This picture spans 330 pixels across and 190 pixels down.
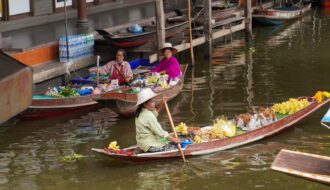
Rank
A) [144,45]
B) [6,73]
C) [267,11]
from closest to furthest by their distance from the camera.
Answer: [6,73], [144,45], [267,11]

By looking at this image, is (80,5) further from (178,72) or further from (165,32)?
(178,72)

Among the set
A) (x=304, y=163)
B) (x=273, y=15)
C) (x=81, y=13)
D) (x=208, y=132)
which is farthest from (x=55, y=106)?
(x=273, y=15)

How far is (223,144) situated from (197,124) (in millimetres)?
2650

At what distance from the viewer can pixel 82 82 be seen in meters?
15.1

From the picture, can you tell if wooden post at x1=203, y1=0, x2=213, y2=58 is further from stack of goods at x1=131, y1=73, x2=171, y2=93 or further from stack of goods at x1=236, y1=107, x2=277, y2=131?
stack of goods at x1=236, y1=107, x2=277, y2=131

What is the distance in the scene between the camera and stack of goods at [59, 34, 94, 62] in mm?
15828

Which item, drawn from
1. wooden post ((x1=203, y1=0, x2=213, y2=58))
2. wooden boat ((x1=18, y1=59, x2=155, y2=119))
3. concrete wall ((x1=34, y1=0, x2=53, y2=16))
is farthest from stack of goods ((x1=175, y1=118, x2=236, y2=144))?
concrete wall ((x1=34, y1=0, x2=53, y2=16))

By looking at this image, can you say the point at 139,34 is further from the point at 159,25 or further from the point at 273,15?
the point at 273,15

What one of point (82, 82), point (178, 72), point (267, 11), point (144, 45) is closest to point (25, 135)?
point (82, 82)

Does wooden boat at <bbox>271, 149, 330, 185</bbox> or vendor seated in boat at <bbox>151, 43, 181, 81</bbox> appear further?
vendor seated in boat at <bbox>151, 43, 181, 81</bbox>

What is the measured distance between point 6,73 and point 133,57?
16601mm

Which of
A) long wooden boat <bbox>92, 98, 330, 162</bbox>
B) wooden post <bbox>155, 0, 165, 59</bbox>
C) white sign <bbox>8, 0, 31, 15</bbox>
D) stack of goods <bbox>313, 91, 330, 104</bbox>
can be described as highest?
white sign <bbox>8, 0, 31, 15</bbox>

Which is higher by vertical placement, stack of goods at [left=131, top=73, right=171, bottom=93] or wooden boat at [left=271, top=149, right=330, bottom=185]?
wooden boat at [left=271, top=149, right=330, bottom=185]

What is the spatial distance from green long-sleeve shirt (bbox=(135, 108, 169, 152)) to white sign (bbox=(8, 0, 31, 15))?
9.96 m
